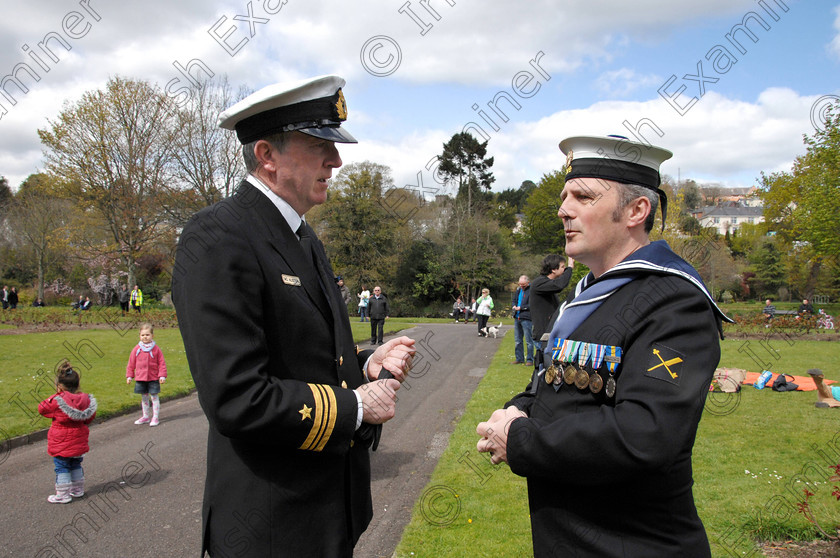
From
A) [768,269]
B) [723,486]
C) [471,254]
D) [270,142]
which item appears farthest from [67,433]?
[768,269]

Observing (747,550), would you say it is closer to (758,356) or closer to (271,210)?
(271,210)

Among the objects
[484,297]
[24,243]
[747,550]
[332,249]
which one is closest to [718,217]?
[332,249]

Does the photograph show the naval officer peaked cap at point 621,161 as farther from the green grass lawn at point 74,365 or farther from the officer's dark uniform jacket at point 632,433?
the green grass lawn at point 74,365

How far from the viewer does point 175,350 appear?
54.3 ft

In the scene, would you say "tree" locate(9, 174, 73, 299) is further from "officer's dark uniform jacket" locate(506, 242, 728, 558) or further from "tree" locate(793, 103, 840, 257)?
"tree" locate(793, 103, 840, 257)

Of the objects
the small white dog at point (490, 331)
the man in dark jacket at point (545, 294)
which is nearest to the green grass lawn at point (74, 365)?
the small white dog at point (490, 331)

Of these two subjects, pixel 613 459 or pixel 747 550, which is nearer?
pixel 613 459

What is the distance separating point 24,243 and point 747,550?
53.7 m

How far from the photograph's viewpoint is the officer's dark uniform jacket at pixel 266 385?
5.56ft

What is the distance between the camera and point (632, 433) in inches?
64.9

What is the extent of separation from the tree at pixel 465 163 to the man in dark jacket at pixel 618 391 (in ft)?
141

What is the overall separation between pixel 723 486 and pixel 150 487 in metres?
6.11

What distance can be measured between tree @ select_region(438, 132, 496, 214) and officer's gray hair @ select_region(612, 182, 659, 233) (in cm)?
4291

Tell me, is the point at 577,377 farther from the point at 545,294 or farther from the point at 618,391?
the point at 545,294
